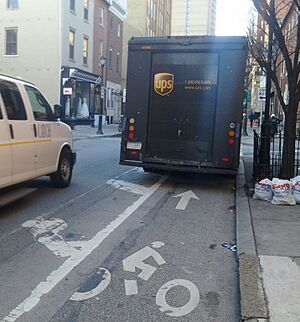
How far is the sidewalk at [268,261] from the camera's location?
3.90 m

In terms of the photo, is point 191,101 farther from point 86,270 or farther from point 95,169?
point 86,270

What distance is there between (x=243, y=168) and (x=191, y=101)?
3.93 metres

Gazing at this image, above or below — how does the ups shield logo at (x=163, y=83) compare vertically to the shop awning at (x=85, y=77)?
below

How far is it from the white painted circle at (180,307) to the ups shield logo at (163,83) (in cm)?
578

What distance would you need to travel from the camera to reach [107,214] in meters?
7.32

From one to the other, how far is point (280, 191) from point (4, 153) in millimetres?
4583

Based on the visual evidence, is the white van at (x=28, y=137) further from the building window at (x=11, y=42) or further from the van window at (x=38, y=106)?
the building window at (x=11, y=42)

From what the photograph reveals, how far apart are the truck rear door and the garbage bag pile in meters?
1.63

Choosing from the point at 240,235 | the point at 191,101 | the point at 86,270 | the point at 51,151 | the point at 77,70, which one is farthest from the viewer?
the point at 77,70

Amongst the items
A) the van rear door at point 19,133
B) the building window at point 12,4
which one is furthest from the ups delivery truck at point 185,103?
the building window at point 12,4

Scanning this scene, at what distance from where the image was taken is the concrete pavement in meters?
3.90

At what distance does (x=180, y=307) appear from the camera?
4039mm

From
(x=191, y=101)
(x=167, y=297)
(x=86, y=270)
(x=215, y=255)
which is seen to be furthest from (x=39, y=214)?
(x=191, y=101)

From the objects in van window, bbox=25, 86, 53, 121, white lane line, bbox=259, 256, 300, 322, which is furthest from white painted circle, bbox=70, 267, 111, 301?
van window, bbox=25, 86, 53, 121
